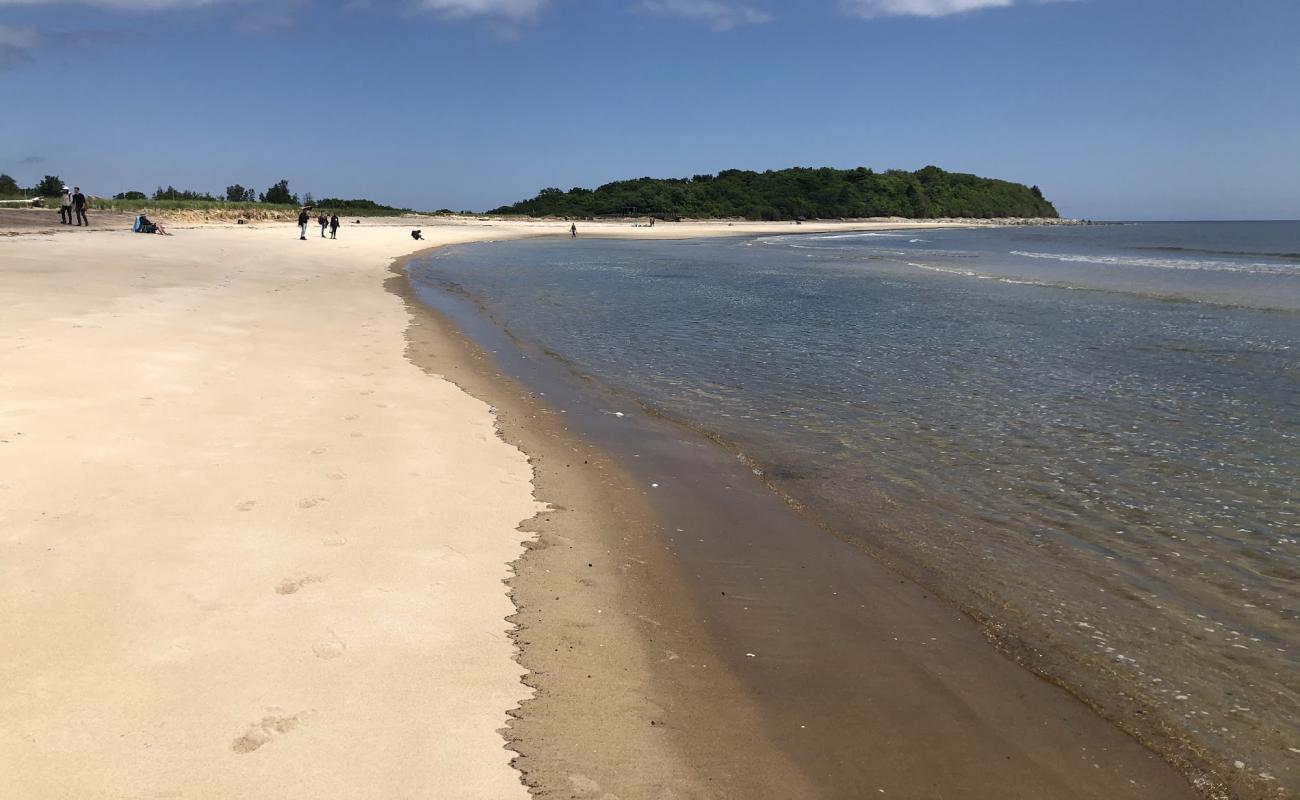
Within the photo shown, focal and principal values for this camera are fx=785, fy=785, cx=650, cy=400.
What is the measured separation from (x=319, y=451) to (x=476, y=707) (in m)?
4.25

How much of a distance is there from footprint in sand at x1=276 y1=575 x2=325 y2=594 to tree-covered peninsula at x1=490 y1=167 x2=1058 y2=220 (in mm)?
132572

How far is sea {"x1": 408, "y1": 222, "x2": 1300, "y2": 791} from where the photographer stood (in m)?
4.93

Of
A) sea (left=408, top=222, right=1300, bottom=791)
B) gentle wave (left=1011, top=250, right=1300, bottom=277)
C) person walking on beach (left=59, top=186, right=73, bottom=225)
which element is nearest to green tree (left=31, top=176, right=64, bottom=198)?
person walking on beach (left=59, top=186, right=73, bottom=225)

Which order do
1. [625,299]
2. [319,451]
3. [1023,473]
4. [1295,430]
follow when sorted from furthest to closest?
1. [625,299]
2. [1295,430]
3. [1023,473]
4. [319,451]

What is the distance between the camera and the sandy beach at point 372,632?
134 inches

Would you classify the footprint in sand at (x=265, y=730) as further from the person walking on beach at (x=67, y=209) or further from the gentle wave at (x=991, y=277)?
the person walking on beach at (x=67, y=209)

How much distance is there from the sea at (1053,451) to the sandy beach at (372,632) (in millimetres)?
723

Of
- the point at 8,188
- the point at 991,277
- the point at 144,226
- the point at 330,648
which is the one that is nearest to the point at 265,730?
the point at 330,648

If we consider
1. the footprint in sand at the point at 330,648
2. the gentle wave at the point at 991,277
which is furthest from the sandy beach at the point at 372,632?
the gentle wave at the point at 991,277

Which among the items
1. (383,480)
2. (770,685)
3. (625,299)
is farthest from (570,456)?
(625,299)

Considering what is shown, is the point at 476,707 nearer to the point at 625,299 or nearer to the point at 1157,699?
the point at 1157,699

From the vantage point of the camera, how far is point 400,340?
14.2m

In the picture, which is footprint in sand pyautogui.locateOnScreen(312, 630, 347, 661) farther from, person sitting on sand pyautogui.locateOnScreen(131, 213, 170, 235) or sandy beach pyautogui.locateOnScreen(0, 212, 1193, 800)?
person sitting on sand pyautogui.locateOnScreen(131, 213, 170, 235)

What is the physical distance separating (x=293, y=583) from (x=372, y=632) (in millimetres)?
792
